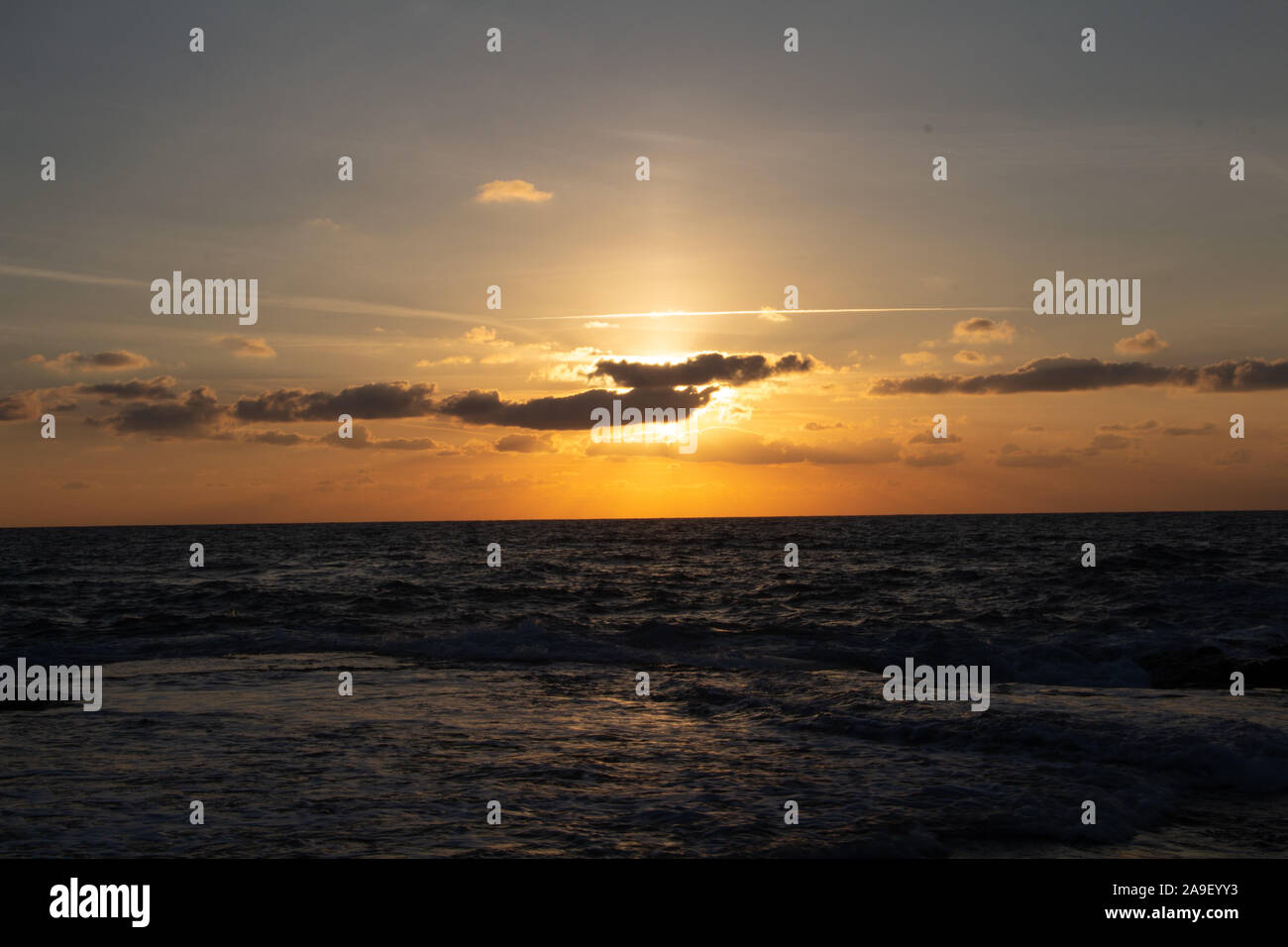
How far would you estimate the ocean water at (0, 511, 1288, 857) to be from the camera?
31.0 feet

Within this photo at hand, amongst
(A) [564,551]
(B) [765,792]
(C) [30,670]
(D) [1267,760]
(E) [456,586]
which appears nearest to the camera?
(B) [765,792]

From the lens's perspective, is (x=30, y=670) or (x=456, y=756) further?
(x=30, y=670)

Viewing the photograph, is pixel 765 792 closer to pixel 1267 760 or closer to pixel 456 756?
pixel 456 756

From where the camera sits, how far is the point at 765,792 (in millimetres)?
10875

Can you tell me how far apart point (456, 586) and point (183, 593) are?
476 inches

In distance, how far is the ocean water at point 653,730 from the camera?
31.0 feet

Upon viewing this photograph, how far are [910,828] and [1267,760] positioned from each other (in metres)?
5.87

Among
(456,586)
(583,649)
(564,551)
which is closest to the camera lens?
(583,649)

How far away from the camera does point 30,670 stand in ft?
71.6

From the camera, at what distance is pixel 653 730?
47.9 feet
